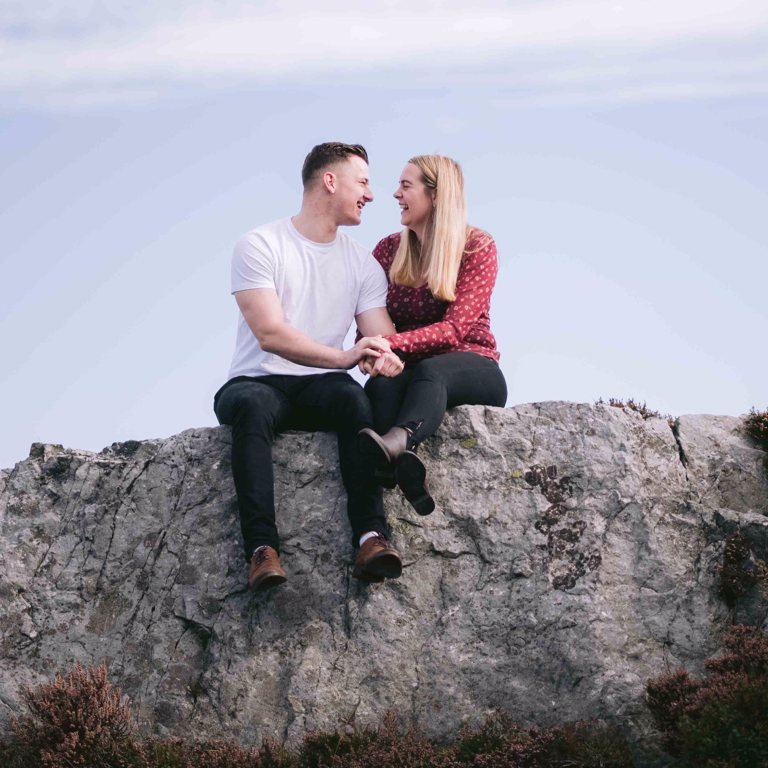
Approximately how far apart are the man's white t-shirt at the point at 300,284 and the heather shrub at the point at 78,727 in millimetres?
2633

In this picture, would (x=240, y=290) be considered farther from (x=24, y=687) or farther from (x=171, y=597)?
(x=24, y=687)

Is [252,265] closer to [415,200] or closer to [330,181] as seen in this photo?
[330,181]

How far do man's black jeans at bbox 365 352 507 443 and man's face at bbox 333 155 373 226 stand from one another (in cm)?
141

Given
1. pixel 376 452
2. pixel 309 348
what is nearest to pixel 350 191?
pixel 309 348

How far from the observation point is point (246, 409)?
8.48 metres

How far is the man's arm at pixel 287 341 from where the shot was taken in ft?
28.2

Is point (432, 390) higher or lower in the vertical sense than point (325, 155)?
lower

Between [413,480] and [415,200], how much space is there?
255cm

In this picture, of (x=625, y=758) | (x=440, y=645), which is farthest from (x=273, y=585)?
(x=625, y=758)

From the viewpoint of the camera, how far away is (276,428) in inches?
350

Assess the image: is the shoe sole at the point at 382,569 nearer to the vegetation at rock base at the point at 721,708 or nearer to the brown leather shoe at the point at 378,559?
the brown leather shoe at the point at 378,559

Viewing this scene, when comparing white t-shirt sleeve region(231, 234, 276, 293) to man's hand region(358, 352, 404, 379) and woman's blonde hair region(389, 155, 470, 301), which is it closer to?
man's hand region(358, 352, 404, 379)

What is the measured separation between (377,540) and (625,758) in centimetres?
235

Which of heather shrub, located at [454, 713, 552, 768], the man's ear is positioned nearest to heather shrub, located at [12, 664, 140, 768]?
heather shrub, located at [454, 713, 552, 768]
